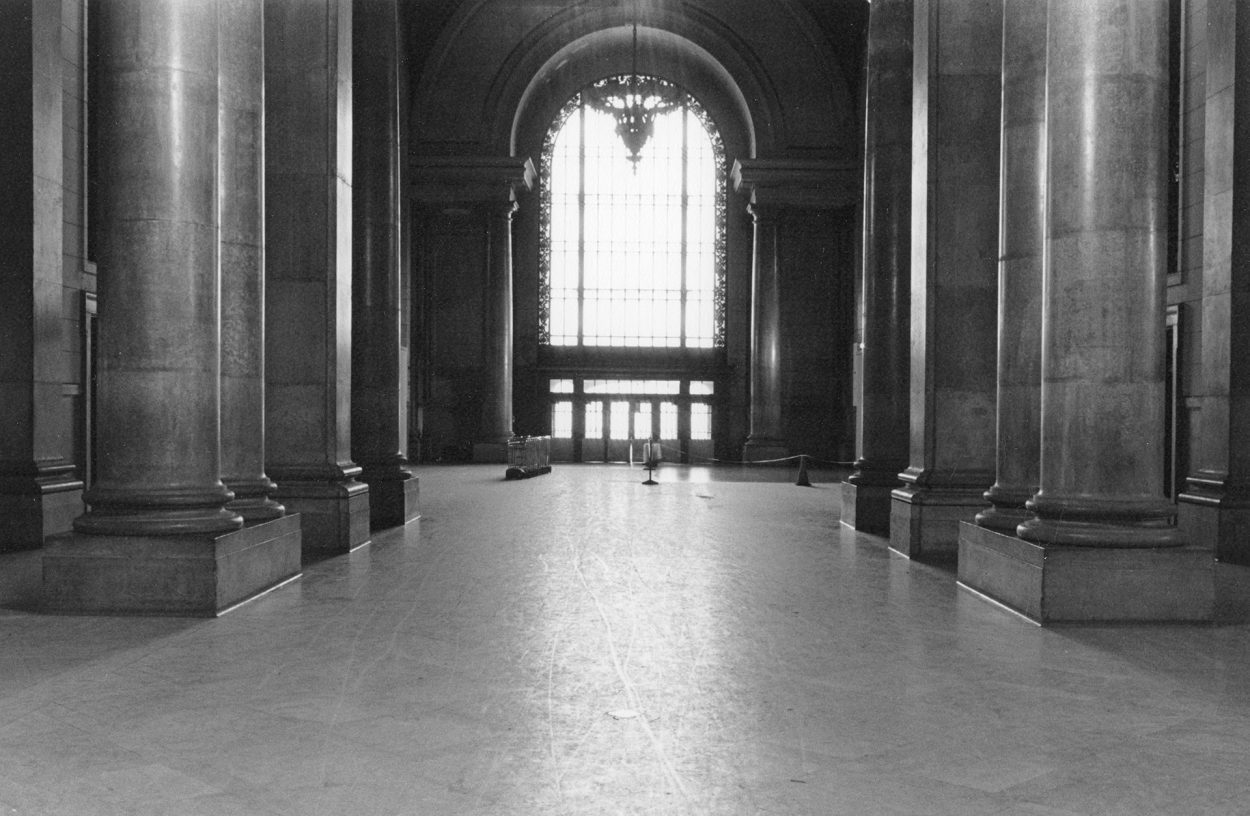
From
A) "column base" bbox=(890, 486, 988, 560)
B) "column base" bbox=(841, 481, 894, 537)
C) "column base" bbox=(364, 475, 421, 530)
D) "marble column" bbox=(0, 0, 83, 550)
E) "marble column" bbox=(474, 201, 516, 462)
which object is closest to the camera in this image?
"column base" bbox=(890, 486, 988, 560)

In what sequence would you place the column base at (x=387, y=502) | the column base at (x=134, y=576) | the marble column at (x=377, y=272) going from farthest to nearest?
the marble column at (x=377, y=272) → the column base at (x=387, y=502) → the column base at (x=134, y=576)

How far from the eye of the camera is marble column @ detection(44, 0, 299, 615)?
794 centimetres

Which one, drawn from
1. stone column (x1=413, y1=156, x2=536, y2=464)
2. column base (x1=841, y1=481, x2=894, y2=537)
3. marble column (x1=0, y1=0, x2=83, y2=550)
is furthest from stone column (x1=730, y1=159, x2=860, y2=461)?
marble column (x1=0, y1=0, x2=83, y2=550)

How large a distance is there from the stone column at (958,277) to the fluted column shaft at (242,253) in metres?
6.93

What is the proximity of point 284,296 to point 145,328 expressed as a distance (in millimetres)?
3651

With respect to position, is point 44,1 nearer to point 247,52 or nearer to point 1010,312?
point 247,52

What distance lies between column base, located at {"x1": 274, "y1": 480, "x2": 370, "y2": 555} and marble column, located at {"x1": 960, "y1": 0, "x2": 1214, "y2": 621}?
278 inches

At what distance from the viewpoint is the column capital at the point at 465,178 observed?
3388cm

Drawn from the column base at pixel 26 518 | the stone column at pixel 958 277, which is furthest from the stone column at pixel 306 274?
the stone column at pixel 958 277

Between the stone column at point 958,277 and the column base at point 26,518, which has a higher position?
the stone column at point 958,277

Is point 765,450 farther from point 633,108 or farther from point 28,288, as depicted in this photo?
point 28,288

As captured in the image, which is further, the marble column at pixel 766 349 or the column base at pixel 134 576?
the marble column at pixel 766 349

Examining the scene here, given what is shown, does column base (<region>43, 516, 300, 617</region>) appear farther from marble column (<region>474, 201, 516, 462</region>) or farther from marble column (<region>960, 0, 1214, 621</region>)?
marble column (<region>474, 201, 516, 462</region>)

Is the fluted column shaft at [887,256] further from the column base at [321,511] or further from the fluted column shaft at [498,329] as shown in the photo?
the fluted column shaft at [498,329]
